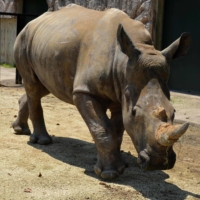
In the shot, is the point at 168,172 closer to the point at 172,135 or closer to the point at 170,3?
the point at 172,135

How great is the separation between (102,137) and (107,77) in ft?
1.96

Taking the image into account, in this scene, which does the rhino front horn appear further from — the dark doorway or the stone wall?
the stone wall

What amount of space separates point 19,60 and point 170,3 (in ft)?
20.5

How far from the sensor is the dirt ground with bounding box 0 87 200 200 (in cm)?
459

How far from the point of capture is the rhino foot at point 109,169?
194 inches

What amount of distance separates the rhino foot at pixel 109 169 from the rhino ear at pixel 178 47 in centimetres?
118

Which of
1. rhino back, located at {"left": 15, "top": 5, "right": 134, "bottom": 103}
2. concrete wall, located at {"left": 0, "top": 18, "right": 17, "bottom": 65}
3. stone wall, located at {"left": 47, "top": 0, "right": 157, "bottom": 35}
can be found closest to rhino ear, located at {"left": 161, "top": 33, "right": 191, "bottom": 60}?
rhino back, located at {"left": 15, "top": 5, "right": 134, "bottom": 103}

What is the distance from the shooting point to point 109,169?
4965 millimetres

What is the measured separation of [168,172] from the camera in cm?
546

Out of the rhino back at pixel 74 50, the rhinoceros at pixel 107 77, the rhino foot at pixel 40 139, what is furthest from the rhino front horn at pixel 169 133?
the rhino foot at pixel 40 139

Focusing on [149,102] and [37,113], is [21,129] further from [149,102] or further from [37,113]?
[149,102]

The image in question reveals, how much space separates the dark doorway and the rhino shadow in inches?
215

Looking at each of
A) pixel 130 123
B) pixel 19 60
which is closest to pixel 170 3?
pixel 19 60

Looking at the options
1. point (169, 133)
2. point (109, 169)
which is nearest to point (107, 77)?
point (109, 169)
